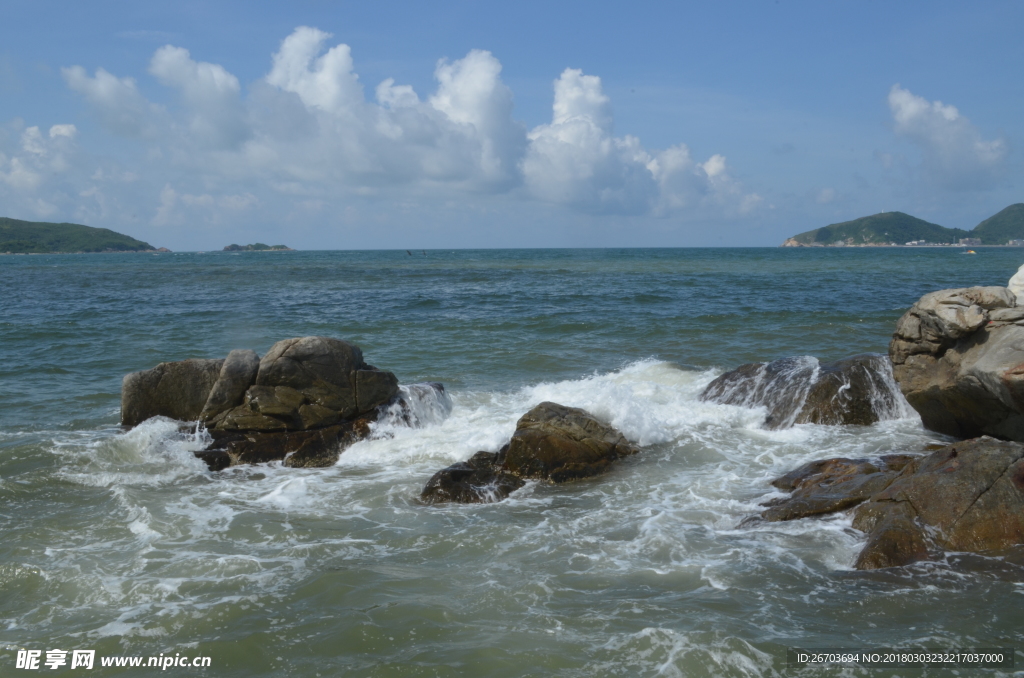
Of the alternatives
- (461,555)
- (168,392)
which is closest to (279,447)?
(168,392)

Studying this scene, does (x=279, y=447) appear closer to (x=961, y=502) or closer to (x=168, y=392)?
(x=168, y=392)

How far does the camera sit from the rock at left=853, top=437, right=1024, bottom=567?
653 cm

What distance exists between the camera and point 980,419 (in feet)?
30.1

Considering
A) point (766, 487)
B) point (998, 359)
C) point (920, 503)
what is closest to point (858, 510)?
point (920, 503)

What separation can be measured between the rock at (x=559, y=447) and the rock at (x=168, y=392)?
5.39m

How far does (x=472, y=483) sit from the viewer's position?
354 inches

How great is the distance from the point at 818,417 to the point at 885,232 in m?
193

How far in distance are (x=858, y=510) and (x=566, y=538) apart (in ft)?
A: 10.4

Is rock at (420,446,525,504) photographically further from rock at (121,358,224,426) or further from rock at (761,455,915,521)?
rock at (121,358,224,426)

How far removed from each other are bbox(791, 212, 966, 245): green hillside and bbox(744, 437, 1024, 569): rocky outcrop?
191 metres

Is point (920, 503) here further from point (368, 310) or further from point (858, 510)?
point (368, 310)

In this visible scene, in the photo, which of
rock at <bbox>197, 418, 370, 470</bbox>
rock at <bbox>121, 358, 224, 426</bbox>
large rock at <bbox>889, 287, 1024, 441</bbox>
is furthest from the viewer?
rock at <bbox>121, 358, 224, 426</bbox>

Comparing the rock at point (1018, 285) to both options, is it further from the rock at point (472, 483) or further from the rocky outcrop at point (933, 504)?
the rock at point (472, 483)

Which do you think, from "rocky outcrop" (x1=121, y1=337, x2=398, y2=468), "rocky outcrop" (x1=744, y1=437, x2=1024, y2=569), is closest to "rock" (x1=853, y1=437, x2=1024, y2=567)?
"rocky outcrop" (x1=744, y1=437, x2=1024, y2=569)
